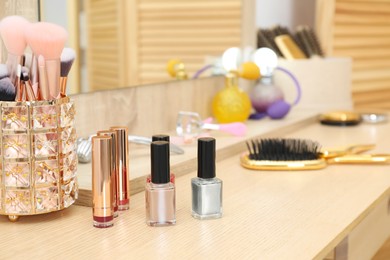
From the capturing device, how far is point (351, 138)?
4.08ft

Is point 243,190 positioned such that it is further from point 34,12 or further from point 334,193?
point 34,12

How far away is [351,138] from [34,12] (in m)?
0.66

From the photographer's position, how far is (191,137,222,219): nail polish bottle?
2.36ft

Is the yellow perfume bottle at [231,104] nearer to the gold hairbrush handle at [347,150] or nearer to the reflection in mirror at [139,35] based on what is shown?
the reflection in mirror at [139,35]

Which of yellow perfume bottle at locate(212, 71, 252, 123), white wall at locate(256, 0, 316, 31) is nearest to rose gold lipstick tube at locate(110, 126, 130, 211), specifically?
yellow perfume bottle at locate(212, 71, 252, 123)

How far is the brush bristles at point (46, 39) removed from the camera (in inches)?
26.6

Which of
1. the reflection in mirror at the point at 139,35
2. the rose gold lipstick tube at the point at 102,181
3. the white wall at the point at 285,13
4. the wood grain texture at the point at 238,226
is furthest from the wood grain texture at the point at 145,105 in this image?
the white wall at the point at 285,13

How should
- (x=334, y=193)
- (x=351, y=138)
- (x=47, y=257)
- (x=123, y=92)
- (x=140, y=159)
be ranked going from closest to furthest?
(x=47, y=257) → (x=334, y=193) → (x=140, y=159) → (x=123, y=92) → (x=351, y=138)

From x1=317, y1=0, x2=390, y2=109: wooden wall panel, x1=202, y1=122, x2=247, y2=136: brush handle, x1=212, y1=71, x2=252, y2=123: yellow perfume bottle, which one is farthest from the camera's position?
x1=317, y1=0, x2=390, y2=109: wooden wall panel

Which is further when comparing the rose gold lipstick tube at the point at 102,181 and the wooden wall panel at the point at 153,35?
the wooden wall panel at the point at 153,35

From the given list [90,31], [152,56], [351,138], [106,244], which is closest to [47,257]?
[106,244]

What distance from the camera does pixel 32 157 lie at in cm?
69

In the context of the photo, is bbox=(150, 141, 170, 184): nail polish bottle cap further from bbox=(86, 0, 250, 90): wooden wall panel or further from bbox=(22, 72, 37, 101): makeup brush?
bbox=(86, 0, 250, 90): wooden wall panel

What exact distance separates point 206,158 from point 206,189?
36 mm
